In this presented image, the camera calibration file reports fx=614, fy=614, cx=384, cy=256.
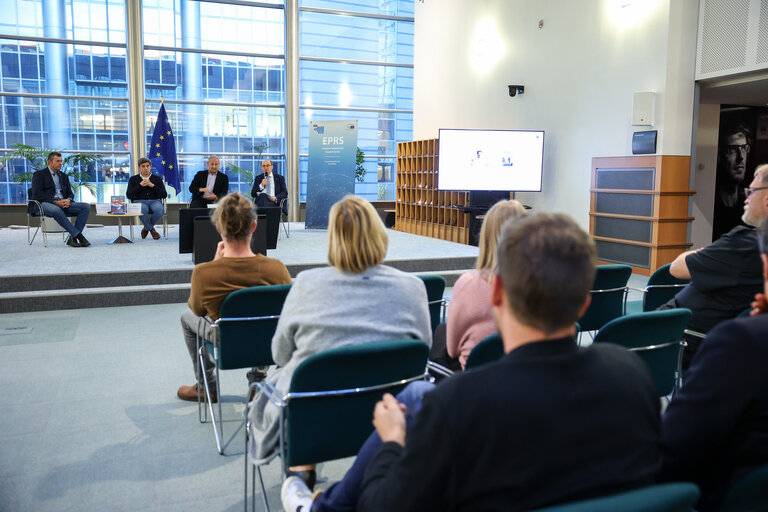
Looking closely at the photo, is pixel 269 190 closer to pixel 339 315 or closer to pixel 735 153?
pixel 735 153

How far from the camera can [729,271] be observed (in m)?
2.70

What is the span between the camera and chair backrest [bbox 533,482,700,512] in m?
0.92

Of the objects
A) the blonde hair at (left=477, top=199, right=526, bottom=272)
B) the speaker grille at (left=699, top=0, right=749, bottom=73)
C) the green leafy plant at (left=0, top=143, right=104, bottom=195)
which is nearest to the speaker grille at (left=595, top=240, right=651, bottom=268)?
the speaker grille at (left=699, top=0, right=749, bottom=73)

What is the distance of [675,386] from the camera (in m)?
2.84

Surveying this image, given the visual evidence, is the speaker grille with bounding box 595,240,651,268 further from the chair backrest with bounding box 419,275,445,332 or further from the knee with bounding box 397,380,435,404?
the knee with bounding box 397,380,435,404

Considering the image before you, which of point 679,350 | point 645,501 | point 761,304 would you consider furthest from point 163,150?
point 645,501

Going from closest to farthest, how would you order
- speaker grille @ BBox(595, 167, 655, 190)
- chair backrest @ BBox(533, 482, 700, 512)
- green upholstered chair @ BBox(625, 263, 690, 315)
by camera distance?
chair backrest @ BBox(533, 482, 700, 512)
green upholstered chair @ BBox(625, 263, 690, 315)
speaker grille @ BBox(595, 167, 655, 190)

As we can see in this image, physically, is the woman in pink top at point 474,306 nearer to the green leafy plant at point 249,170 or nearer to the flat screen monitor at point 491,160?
the flat screen monitor at point 491,160

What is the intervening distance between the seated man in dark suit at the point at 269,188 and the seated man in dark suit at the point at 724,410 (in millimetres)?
8702

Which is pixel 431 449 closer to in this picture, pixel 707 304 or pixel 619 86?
pixel 707 304

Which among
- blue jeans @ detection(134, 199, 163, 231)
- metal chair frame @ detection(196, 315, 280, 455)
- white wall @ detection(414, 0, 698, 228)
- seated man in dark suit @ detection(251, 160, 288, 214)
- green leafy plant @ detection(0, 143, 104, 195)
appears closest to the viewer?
metal chair frame @ detection(196, 315, 280, 455)

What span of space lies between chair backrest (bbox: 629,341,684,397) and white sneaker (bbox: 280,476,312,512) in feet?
4.49

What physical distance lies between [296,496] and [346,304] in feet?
1.99

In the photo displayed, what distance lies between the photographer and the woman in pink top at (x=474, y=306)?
87.6 inches
